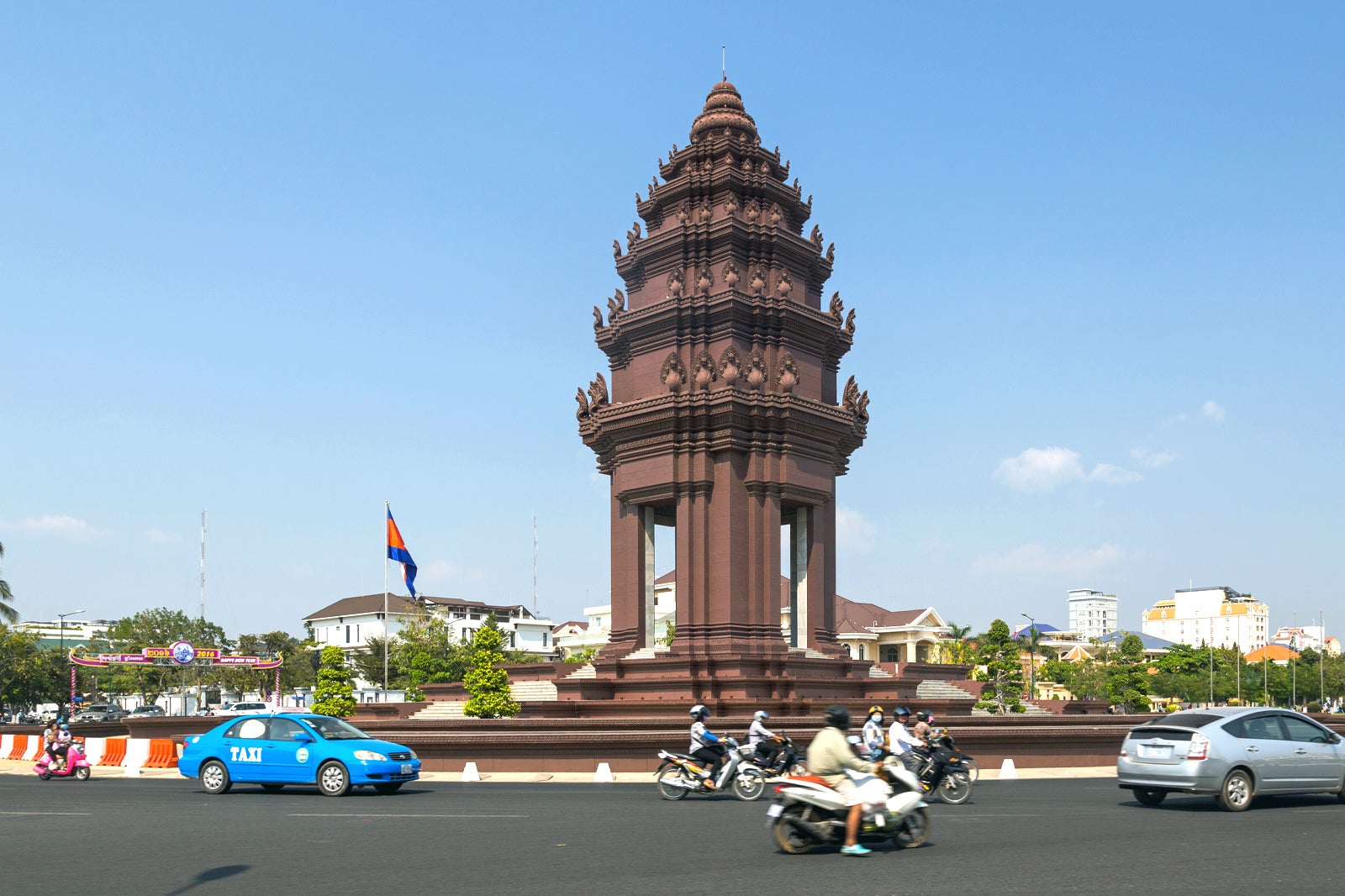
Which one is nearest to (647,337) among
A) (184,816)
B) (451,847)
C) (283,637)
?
(184,816)

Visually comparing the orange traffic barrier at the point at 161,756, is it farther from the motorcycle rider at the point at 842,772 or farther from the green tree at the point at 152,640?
the green tree at the point at 152,640

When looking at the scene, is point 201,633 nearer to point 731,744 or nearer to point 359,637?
point 359,637

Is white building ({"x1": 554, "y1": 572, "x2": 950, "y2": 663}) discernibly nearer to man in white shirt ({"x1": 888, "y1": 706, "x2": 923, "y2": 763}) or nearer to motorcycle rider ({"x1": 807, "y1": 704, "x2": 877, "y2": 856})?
man in white shirt ({"x1": 888, "y1": 706, "x2": 923, "y2": 763})

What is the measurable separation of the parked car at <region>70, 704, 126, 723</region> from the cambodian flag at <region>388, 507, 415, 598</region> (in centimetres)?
3313

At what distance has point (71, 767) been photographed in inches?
1253

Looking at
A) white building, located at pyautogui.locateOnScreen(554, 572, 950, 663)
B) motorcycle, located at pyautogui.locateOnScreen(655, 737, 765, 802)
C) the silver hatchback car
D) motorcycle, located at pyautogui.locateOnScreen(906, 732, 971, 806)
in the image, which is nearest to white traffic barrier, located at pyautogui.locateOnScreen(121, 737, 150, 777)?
motorcycle, located at pyautogui.locateOnScreen(655, 737, 765, 802)

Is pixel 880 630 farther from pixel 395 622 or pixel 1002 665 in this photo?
pixel 395 622

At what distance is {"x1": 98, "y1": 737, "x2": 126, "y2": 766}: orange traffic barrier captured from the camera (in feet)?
120

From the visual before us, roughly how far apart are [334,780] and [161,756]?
14.7 metres

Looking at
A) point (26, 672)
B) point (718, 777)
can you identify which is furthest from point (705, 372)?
point (26, 672)

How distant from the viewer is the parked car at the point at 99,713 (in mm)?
78250

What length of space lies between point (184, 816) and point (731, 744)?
9.46 metres

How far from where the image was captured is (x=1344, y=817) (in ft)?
60.2

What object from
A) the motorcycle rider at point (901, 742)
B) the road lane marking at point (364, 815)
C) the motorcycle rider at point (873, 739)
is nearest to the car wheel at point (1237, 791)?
the motorcycle rider at point (901, 742)
